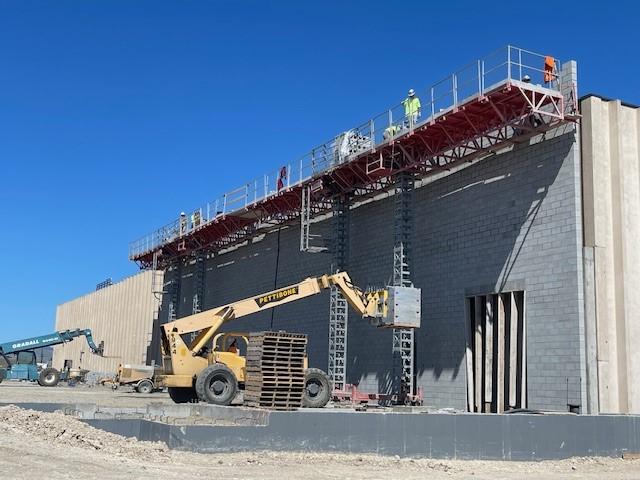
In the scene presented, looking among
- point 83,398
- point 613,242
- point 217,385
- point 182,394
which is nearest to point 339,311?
point 182,394

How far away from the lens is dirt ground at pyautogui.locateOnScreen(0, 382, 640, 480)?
1212 centimetres

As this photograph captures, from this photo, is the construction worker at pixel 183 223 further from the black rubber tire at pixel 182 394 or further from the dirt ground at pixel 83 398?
the black rubber tire at pixel 182 394

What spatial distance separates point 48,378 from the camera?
44.8 meters

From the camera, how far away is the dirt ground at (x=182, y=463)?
12.1 m

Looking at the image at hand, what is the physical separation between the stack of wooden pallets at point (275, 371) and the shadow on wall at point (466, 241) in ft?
22.1

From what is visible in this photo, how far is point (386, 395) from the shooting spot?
25.1 meters

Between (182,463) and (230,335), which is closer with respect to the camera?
(182,463)

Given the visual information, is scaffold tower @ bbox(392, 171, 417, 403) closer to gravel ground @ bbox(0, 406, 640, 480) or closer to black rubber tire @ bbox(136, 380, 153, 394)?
gravel ground @ bbox(0, 406, 640, 480)

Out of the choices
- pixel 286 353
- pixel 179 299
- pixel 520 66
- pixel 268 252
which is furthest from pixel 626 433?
pixel 179 299

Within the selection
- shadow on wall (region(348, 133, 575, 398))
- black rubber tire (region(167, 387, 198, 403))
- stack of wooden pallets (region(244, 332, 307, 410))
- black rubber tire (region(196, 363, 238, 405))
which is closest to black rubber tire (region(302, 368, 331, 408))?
stack of wooden pallets (region(244, 332, 307, 410))

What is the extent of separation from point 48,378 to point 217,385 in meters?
27.1

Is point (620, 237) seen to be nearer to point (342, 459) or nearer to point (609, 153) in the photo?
point (609, 153)

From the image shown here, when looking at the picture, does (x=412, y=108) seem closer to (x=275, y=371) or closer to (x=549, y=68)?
(x=549, y=68)

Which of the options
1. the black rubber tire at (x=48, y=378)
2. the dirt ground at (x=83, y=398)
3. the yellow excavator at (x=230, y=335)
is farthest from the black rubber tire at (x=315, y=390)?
the black rubber tire at (x=48, y=378)
